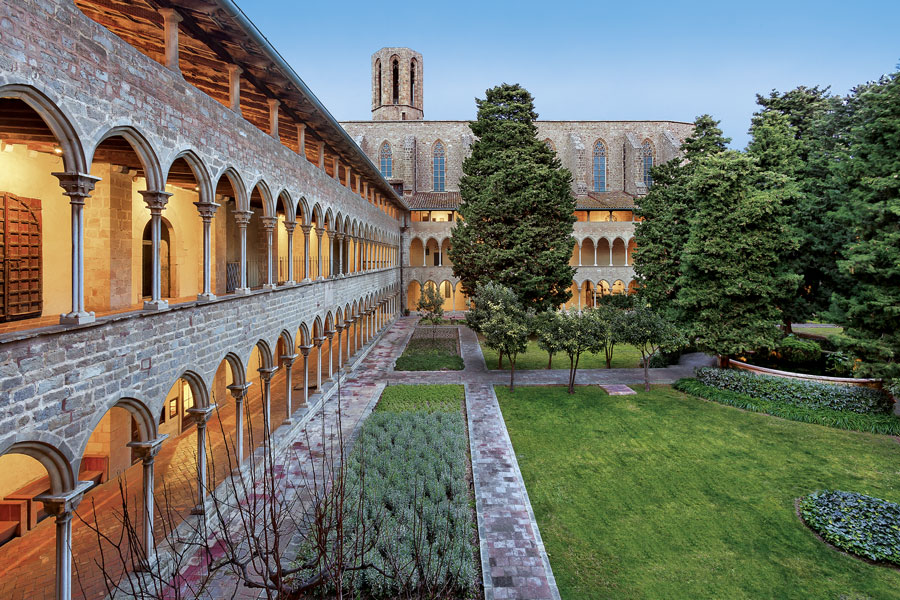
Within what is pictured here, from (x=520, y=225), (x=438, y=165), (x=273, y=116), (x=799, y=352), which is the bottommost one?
(x=799, y=352)

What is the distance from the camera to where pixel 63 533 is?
5.81 m

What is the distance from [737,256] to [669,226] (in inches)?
249

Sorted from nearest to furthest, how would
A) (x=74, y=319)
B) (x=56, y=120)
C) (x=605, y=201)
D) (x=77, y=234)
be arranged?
(x=56, y=120), (x=74, y=319), (x=77, y=234), (x=605, y=201)

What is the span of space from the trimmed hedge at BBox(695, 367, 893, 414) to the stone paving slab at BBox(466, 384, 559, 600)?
9421mm

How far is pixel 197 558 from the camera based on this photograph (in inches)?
321

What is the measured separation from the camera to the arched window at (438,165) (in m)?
46.3

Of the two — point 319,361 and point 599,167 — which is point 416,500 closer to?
point 319,361

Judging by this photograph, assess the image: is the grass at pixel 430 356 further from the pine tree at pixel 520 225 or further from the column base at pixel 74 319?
the column base at pixel 74 319

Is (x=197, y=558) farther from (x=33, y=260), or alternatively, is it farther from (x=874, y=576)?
(x=874, y=576)

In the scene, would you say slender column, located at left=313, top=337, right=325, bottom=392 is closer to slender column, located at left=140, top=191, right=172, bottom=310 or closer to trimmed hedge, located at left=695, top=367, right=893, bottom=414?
slender column, located at left=140, top=191, right=172, bottom=310

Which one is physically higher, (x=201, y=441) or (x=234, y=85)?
(x=234, y=85)

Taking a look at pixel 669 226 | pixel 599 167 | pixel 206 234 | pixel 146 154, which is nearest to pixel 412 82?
pixel 599 167

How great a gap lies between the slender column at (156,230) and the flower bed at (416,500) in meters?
3.87

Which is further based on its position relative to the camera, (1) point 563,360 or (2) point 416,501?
Answer: (1) point 563,360
